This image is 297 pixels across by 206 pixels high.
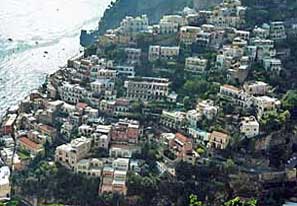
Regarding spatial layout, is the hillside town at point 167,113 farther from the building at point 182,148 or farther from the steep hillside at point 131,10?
the steep hillside at point 131,10

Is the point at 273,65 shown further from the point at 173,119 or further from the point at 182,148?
the point at 182,148

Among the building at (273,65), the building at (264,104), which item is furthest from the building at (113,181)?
the building at (273,65)

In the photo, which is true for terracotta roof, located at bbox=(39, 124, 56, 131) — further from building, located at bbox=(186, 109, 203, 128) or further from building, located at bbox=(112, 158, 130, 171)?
building, located at bbox=(186, 109, 203, 128)

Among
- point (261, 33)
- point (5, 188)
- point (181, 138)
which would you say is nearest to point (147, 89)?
point (181, 138)

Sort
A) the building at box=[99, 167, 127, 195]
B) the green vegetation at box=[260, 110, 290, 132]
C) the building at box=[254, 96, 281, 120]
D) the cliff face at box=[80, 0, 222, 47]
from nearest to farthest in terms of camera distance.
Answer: the building at box=[99, 167, 127, 195] < the green vegetation at box=[260, 110, 290, 132] < the building at box=[254, 96, 281, 120] < the cliff face at box=[80, 0, 222, 47]

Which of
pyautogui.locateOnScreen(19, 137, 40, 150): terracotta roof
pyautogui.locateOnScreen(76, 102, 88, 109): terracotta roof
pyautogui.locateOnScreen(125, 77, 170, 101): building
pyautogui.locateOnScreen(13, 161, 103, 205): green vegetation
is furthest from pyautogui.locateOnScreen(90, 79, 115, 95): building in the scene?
pyautogui.locateOnScreen(13, 161, 103, 205): green vegetation

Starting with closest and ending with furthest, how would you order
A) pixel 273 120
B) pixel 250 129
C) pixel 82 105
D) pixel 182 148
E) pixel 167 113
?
pixel 182 148 → pixel 250 129 → pixel 273 120 → pixel 167 113 → pixel 82 105

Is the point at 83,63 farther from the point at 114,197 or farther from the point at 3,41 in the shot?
the point at 3,41
